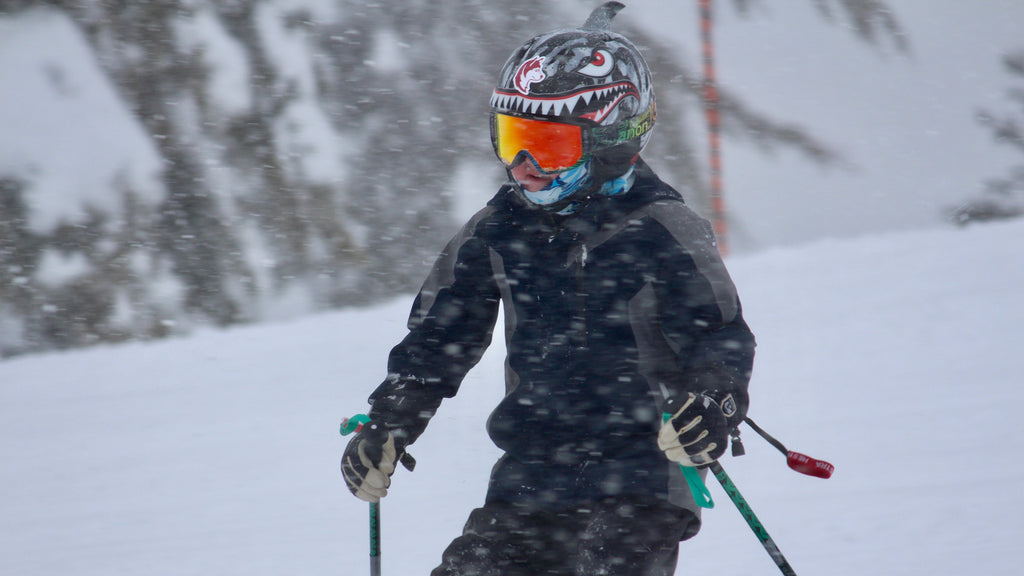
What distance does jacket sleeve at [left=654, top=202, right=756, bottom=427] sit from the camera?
1840 millimetres

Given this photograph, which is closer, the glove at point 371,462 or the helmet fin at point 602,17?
the glove at point 371,462

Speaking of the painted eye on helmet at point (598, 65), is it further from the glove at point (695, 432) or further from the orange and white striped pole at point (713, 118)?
the orange and white striped pole at point (713, 118)

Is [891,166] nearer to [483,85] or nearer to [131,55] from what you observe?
[483,85]

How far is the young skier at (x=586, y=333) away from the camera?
1891 mm

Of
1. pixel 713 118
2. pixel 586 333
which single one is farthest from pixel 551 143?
pixel 713 118

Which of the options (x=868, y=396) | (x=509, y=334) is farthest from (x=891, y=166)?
(x=509, y=334)

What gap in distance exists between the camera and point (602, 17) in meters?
2.26

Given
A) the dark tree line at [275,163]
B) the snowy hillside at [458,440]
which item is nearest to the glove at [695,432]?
the snowy hillside at [458,440]

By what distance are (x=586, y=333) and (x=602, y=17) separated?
0.81 meters

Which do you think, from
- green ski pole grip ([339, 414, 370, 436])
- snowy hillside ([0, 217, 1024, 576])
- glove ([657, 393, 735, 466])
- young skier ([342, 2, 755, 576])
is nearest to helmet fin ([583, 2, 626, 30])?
young skier ([342, 2, 755, 576])

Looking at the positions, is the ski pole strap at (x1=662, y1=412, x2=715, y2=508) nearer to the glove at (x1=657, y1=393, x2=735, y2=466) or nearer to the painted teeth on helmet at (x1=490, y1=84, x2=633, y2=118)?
the glove at (x1=657, y1=393, x2=735, y2=466)

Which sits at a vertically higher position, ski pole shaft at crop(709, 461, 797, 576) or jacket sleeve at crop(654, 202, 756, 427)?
jacket sleeve at crop(654, 202, 756, 427)

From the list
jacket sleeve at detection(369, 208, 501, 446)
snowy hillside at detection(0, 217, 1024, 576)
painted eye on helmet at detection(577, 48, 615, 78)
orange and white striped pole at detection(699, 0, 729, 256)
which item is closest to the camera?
painted eye on helmet at detection(577, 48, 615, 78)

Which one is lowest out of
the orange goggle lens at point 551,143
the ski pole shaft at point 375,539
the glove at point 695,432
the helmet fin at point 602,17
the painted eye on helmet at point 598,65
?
the ski pole shaft at point 375,539
